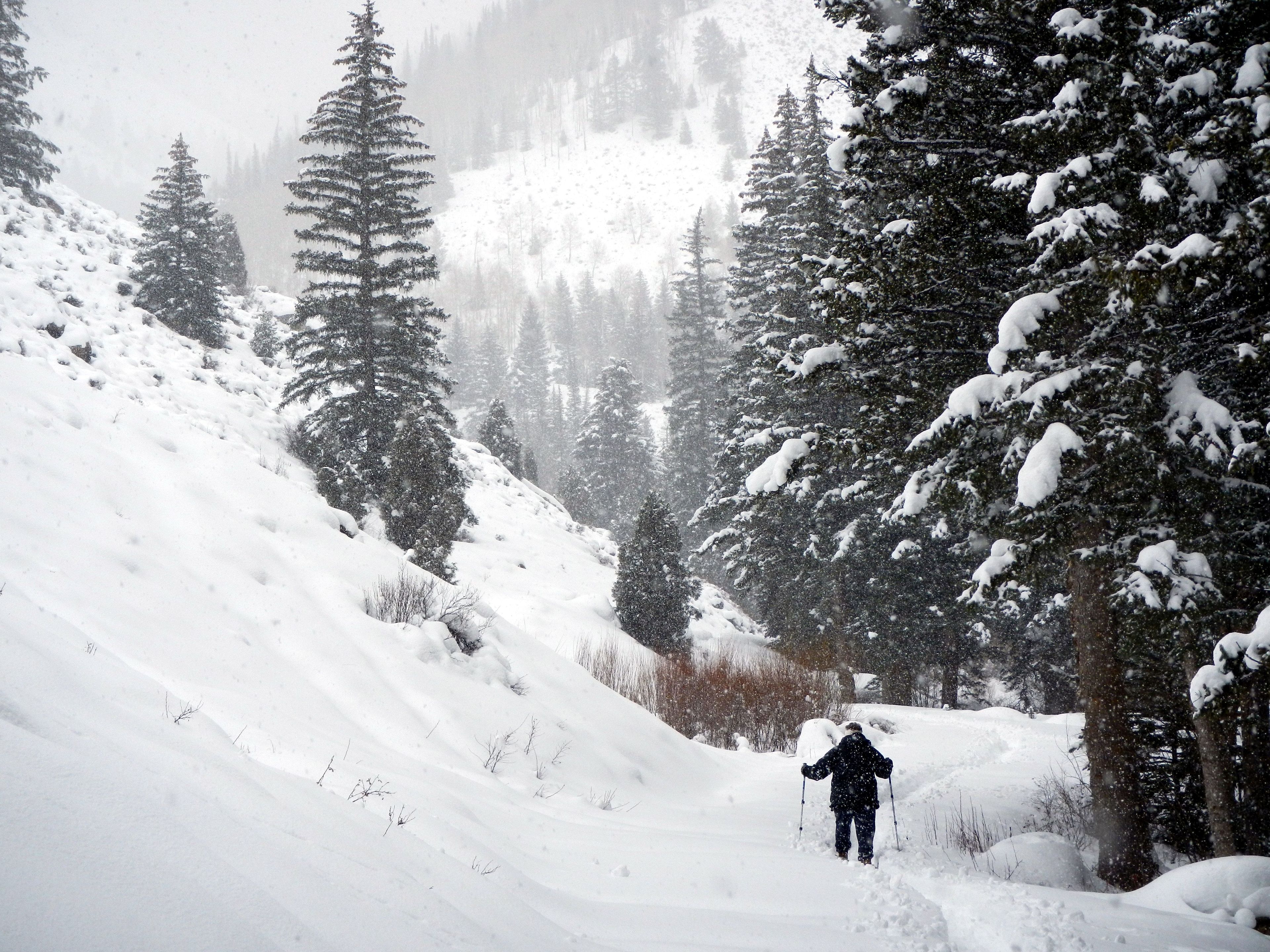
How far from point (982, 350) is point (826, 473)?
10033 millimetres

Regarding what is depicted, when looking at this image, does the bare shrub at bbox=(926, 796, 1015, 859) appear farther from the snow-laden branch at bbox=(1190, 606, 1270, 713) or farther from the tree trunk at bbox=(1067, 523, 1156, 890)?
the snow-laden branch at bbox=(1190, 606, 1270, 713)

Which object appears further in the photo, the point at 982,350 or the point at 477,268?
the point at 477,268

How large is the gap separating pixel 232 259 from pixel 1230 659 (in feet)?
157

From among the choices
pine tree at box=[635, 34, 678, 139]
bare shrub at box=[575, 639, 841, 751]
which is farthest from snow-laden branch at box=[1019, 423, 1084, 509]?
pine tree at box=[635, 34, 678, 139]

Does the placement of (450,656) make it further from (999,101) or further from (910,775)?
(999,101)

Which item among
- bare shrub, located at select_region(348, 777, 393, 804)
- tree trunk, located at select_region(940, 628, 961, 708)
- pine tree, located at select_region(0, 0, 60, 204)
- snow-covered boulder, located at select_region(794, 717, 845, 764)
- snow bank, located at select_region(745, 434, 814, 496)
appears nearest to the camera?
bare shrub, located at select_region(348, 777, 393, 804)

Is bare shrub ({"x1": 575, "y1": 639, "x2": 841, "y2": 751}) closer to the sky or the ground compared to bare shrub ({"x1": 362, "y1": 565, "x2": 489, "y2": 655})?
closer to the sky

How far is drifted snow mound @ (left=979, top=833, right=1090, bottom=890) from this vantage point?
572cm

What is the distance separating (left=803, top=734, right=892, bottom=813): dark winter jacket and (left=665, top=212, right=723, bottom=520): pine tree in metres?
28.5

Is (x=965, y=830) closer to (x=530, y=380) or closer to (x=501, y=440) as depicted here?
(x=501, y=440)

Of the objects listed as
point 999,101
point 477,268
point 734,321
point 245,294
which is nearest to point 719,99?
point 477,268

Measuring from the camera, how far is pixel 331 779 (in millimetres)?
4137

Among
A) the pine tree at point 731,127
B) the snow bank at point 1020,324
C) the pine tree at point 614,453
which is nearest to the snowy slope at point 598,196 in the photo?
the pine tree at point 731,127

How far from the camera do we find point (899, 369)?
688 centimetres
